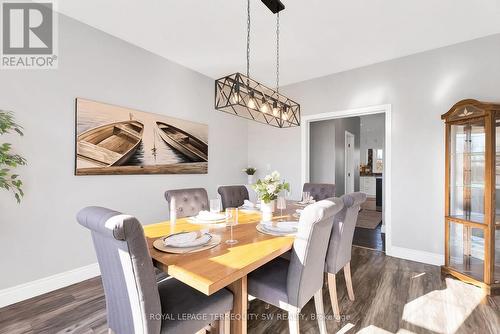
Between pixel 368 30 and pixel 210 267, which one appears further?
pixel 368 30

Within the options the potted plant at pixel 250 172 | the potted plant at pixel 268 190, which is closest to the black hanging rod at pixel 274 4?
the potted plant at pixel 268 190

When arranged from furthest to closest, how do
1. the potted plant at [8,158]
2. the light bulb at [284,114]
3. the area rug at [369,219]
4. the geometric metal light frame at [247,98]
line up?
1. the area rug at [369,219]
2. the light bulb at [284,114]
3. the geometric metal light frame at [247,98]
4. the potted plant at [8,158]

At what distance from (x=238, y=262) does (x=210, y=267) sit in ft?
0.45

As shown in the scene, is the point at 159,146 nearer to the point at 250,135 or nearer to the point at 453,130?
the point at 250,135

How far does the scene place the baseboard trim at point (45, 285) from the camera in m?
2.00

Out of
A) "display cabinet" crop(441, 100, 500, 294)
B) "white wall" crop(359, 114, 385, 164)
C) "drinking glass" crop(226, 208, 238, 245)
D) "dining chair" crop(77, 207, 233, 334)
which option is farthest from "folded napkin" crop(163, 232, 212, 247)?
"white wall" crop(359, 114, 385, 164)

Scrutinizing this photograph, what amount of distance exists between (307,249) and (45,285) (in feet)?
8.20

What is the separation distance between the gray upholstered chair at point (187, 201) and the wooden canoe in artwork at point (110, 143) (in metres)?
0.90

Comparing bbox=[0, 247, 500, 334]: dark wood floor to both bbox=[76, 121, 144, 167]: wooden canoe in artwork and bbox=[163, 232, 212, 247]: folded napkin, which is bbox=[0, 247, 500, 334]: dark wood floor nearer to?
bbox=[163, 232, 212, 247]: folded napkin

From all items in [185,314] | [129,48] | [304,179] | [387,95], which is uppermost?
[129,48]

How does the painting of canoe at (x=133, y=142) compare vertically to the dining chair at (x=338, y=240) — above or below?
above

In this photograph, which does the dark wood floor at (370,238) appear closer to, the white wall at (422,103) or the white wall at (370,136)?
the white wall at (422,103)

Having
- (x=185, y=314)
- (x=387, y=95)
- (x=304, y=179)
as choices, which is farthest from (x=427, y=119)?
(x=185, y=314)

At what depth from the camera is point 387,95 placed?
3.23m
